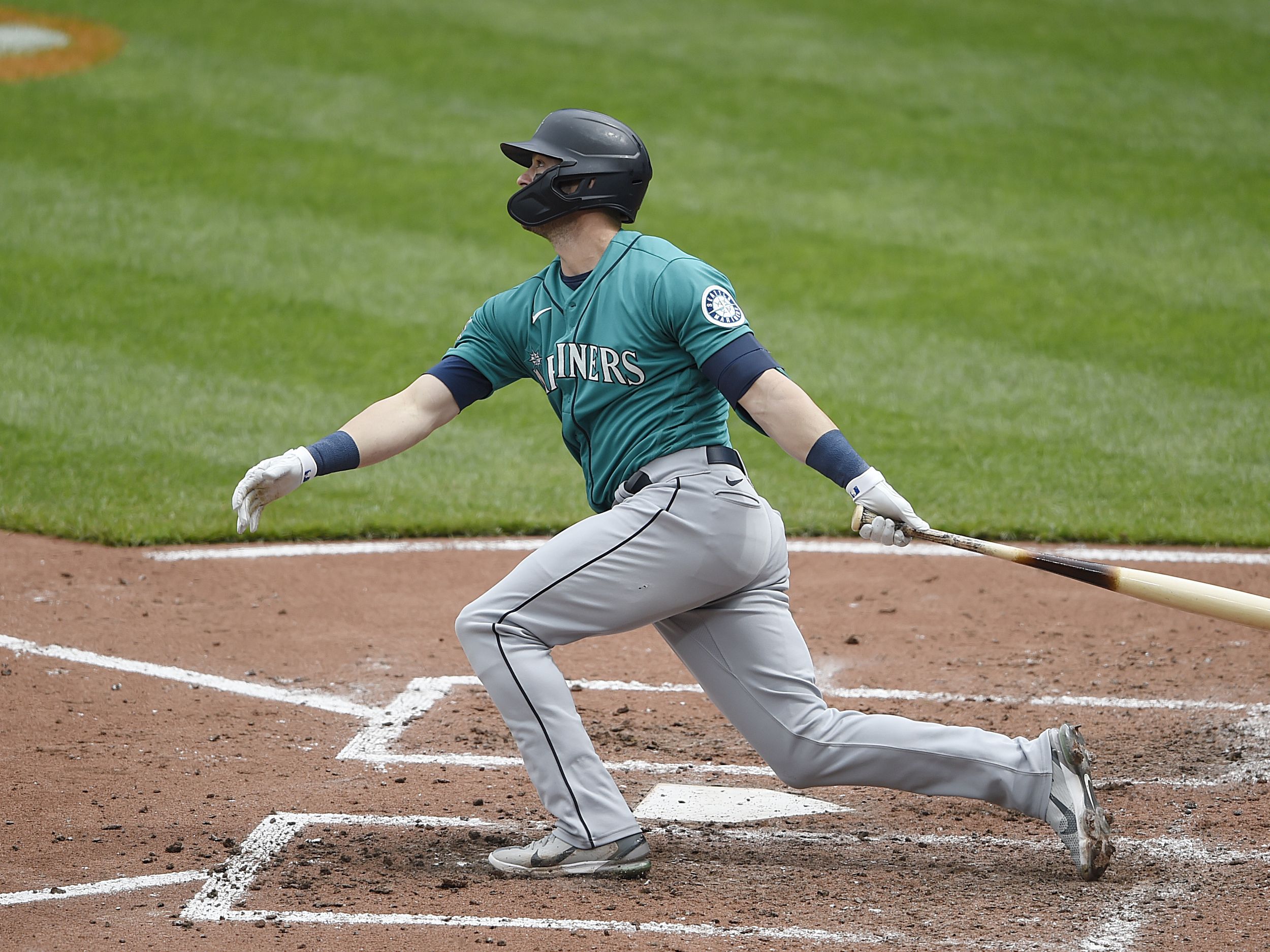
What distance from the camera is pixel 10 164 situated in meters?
11.5

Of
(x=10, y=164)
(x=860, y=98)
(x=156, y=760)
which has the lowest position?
(x=156, y=760)

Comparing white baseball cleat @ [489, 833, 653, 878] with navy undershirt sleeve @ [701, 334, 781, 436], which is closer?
navy undershirt sleeve @ [701, 334, 781, 436]

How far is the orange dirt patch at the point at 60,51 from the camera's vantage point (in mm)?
13266

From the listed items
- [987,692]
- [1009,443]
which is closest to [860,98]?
[1009,443]

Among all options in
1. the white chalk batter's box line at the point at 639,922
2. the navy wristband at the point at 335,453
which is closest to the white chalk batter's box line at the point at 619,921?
the white chalk batter's box line at the point at 639,922

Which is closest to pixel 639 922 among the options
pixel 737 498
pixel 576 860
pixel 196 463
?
pixel 576 860

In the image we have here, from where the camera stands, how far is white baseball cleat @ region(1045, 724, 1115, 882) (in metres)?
3.58

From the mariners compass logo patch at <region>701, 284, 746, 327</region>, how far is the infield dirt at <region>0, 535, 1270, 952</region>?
1.42 meters

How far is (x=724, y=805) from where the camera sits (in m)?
4.27

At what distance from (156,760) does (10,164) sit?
856 centimetres

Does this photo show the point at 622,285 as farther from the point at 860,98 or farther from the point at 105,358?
the point at 860,98

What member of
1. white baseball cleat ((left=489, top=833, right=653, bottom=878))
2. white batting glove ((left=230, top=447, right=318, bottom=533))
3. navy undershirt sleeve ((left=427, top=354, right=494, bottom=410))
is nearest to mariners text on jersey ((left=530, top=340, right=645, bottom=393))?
navy undershirt sleeve ((left=427, top=354, right=494, bottom=410))

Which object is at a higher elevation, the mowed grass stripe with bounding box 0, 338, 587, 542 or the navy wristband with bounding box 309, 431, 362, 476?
the navy wristband with bounding box 309, 431, 362, 476

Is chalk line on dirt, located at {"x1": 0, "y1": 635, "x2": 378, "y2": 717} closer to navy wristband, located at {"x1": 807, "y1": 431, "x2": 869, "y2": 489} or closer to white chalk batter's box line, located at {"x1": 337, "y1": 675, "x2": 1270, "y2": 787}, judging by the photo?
white chalk batter's box line, located at {"x1": 337, "y1": 675, "x2": 1270, "y2": 787}
